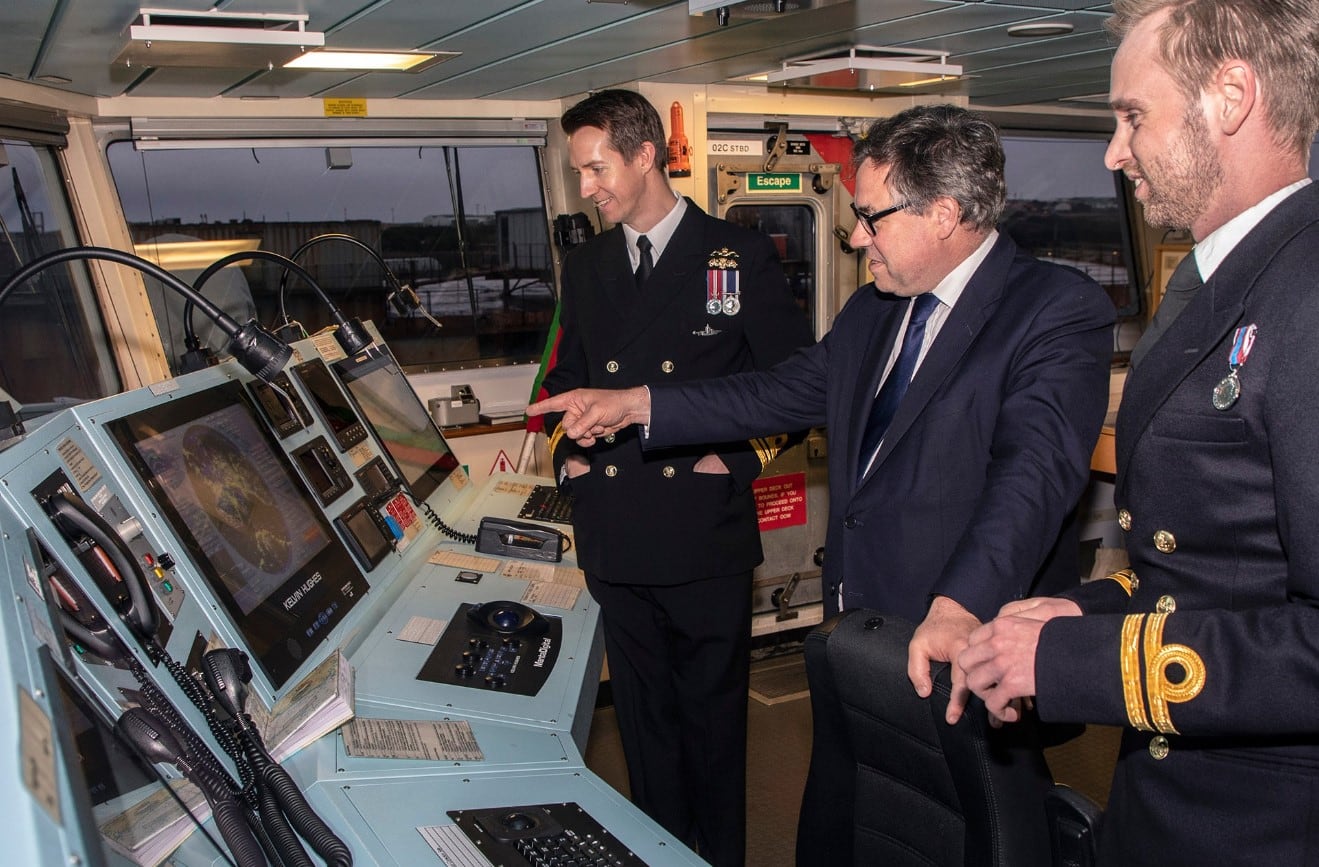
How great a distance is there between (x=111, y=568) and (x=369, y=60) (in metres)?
2.07

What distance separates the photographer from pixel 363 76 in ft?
10.9

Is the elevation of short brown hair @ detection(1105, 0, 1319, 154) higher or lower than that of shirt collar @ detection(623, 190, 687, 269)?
higher

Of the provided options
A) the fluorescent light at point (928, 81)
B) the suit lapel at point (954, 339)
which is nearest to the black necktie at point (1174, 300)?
the suit lapel at point (954, 339)

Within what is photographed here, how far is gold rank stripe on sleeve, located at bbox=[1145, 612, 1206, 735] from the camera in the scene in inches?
38.2

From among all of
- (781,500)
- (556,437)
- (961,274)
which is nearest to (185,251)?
(556,437)

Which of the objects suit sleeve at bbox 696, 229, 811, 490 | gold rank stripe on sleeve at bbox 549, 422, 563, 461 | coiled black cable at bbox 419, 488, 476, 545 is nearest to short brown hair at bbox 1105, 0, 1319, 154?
suit sleeve at bbox 696, 229, 811, 490

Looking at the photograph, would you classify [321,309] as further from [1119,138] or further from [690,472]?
[1119,138]

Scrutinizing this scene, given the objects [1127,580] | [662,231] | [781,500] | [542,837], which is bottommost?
[781,500]

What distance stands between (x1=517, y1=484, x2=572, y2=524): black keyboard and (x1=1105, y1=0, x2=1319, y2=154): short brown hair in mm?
1935

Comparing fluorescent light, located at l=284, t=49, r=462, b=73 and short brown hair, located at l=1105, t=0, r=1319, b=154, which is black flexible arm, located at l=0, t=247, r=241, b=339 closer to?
short brown hair, located at l=1105, t=0, r=1319, b=154

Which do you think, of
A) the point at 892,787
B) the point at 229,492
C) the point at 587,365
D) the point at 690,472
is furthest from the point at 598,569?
the point at 892,787

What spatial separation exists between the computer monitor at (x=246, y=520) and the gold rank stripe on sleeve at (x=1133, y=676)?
119 centimetres

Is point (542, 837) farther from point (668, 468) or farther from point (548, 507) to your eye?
point (548, 507)

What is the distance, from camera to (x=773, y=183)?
4324 mm
